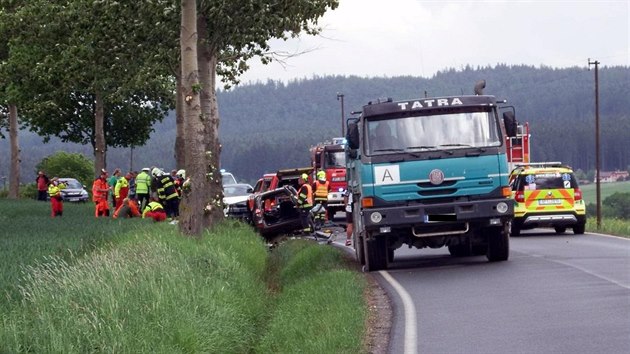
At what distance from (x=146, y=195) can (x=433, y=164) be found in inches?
815

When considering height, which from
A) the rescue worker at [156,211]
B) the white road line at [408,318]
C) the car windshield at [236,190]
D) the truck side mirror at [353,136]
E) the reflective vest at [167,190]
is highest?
the truck side mirror at [353,136]

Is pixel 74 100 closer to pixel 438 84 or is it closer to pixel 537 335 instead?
pixel 537 335

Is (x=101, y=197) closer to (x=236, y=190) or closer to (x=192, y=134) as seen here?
(x=236, y=190)

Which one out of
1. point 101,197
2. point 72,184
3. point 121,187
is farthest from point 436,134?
point 72,184

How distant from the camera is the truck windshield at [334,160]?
1683 inches

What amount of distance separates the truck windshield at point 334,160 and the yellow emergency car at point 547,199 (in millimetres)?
13199

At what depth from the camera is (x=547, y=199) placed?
97.7 feet

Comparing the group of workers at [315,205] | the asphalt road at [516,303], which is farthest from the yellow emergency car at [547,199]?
the asphalt road at [516,303]

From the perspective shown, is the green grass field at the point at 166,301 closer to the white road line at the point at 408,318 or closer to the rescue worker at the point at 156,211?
the white road line at the point at 408,318

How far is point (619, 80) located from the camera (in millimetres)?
185750

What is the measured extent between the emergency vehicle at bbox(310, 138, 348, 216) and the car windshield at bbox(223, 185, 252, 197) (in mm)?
2444

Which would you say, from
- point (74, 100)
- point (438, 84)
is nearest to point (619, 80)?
point (438, 84)

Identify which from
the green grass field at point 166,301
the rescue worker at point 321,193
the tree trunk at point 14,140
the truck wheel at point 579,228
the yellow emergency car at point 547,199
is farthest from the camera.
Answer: the tree trunk at point 14,140

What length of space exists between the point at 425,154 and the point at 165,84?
1324 inches
